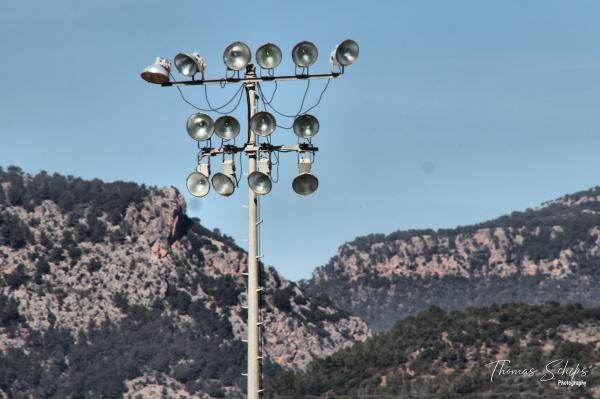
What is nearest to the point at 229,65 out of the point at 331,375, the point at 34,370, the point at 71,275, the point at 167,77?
the point at 167,77

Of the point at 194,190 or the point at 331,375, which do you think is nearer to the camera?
the point at 194,190

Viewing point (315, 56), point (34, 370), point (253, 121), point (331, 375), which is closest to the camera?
point (253, 121)

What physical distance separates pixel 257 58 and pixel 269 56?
0.56 ft

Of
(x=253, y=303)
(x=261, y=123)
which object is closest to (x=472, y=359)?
(x=261, y=123)

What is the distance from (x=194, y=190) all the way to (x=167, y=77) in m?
1.63

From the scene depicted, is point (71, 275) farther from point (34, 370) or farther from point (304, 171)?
point (304, 171)

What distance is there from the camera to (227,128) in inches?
765

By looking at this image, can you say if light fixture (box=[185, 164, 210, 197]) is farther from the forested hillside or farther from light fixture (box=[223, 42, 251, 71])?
the forested hillside

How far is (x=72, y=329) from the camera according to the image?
192 m

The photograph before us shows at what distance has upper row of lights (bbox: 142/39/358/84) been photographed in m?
19.1

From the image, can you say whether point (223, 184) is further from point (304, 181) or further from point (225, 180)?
point (304, 181)

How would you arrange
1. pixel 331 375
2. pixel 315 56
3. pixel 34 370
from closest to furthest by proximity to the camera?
pixel 315 56
pixel 331 375
pixel 34 370

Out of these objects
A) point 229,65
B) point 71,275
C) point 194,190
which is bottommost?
point 194,190

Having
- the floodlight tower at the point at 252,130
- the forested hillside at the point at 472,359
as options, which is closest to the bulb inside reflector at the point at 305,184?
the floodlight tower at the point at 252,130
